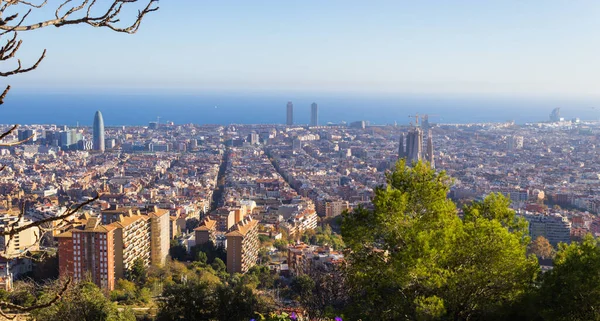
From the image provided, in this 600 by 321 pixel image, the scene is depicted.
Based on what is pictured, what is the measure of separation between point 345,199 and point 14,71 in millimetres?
21967

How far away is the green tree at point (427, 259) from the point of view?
3322mm

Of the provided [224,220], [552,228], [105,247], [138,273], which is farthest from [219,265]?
[552,228]

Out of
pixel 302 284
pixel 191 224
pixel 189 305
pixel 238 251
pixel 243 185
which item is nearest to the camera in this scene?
pixel 189 305

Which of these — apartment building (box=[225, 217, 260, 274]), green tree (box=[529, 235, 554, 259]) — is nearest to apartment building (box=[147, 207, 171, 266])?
apartment building (box=[225, 217, 260, 274])

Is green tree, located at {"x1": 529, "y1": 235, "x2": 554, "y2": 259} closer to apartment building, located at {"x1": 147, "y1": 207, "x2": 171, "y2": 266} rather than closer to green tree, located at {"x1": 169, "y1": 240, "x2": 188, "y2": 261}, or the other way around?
green tree, located at {"x1": 169, "y1": 240, "x2": 188, "y2": 261}

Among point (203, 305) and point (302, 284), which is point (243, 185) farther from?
point (203, 305)

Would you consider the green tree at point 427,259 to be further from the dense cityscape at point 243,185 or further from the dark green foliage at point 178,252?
the dark green foliage at point 178,252

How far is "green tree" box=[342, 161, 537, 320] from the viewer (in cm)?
332

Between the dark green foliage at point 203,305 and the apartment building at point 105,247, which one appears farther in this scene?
the apartment building at point 105,247

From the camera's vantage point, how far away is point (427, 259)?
3289 mm

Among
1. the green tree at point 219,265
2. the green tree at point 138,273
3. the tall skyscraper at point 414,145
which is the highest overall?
the tall skyscraper at point 414,145

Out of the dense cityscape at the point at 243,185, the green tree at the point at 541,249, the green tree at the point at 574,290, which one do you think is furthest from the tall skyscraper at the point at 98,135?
the green tree at the point at 574,290

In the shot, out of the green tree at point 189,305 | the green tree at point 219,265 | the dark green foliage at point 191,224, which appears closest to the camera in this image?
the green tree at point 189,305

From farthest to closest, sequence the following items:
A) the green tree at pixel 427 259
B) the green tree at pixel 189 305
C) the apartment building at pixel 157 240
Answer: the apartment building at pixel 157 240 → the green tree at pixel 189 305 → the green tree at pixel 427 259
